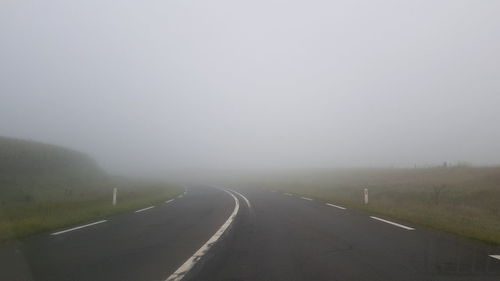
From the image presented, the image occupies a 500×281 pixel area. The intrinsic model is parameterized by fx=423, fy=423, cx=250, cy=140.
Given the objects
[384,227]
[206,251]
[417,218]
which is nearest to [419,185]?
[417,218]

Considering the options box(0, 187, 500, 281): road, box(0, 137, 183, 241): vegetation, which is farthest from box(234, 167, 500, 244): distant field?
box(0, 137, 183, 241): vegetation

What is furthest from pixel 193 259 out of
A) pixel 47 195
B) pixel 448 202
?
pixel 47 195

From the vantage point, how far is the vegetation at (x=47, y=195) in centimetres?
1419

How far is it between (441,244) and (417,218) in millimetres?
5086

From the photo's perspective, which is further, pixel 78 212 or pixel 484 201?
pixel 484 201

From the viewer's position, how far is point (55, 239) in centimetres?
1082

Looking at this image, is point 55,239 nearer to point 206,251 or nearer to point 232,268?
point 206,251

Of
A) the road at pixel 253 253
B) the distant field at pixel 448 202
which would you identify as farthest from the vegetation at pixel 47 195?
the distant field at pixel 448 202

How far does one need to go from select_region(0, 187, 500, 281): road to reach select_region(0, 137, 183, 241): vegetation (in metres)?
2.15

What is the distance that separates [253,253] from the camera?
8.64 meters

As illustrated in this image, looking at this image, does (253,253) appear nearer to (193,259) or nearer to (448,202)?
(193,259)

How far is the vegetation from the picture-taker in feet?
46.6

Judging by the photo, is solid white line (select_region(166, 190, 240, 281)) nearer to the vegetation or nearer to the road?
the road

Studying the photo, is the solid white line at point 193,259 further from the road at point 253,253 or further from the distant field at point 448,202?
the distant field at point 448,202
